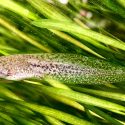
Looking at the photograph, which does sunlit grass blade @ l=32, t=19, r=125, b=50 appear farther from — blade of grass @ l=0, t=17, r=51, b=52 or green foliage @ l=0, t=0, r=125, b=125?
blade of grass @ l=0, t=17, r=51, b=52

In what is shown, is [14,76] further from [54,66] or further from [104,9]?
[104,9]

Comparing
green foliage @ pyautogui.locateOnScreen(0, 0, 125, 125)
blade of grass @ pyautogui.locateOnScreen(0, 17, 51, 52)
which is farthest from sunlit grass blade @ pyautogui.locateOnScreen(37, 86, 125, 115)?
blade of grass @ pyautogui.locateOnScreen(0, 17, 51, 52)

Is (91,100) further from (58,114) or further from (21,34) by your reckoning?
(21,34)

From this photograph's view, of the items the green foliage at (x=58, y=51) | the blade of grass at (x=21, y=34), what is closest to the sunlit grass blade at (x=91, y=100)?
the green foliage at (x=58, y=51)

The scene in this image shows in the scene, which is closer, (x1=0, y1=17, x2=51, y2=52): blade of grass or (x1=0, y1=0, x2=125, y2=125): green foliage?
(x1=0, y1=0, x2=125, y2=125): green foliage

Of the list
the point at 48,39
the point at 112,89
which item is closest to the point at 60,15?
the point at 48,39

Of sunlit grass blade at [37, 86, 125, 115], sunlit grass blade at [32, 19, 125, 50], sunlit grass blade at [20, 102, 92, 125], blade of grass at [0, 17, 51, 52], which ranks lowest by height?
sunlit grass blade at [20, 102, 92, 125]

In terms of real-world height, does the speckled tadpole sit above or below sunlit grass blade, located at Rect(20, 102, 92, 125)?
above
